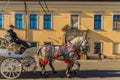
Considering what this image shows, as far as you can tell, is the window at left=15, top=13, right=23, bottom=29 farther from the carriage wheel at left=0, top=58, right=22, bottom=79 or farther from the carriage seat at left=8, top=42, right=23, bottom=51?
the carriage wheel at left=0, top=58, right=22, bottom=79

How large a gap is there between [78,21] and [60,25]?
2.40m

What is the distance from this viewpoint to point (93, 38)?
48.6 meters

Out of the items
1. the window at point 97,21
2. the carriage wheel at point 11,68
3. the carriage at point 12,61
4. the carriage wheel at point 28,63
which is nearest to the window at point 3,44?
the carriage at point 12,61

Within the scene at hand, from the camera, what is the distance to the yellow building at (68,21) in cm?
4856

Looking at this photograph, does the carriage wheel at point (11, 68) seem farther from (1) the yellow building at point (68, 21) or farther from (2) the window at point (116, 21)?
(2) the window at point (116, 21)

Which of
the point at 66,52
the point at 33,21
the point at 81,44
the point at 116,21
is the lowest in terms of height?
the point at 66,52

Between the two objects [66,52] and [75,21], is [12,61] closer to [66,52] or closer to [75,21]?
[66,52]

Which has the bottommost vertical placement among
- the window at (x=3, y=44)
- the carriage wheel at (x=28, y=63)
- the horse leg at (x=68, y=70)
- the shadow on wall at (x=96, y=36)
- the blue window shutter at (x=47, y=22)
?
the horse leg at (x=68, y=70)

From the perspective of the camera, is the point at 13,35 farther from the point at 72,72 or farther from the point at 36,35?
the point at 36,35

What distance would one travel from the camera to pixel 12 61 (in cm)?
1512

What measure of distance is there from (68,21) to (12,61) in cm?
3407

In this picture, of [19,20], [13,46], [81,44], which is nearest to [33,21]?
[19,20]

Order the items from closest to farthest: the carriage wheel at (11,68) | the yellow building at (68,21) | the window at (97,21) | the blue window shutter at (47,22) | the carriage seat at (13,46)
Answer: the carriage wheel at (11,68) < the carriage seat at (13,46) < the yellow building at (68,21) < the window at (97,21) < the blue window shutter at (47,22)

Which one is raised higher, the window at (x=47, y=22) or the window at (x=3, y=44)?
the window at (x=47, y=22)
